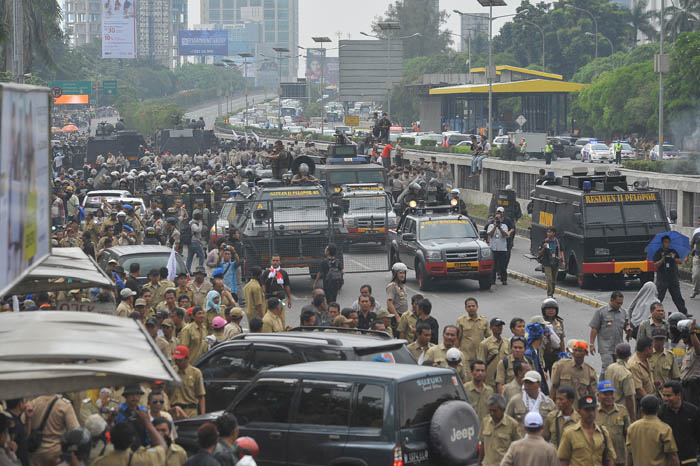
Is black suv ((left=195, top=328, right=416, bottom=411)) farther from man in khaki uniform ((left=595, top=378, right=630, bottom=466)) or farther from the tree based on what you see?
the tree

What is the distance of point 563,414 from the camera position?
32.7 feet

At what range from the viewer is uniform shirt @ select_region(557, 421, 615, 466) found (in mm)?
9484

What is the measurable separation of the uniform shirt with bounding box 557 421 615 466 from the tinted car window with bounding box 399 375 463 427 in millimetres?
961

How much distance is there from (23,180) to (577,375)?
6.37 m

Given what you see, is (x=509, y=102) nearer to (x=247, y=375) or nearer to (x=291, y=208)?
(x=291, y=208)

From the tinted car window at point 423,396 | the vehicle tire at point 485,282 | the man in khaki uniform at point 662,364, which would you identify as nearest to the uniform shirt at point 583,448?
the tinted car window at point 423,396

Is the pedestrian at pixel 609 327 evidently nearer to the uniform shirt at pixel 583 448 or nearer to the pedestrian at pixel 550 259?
the uniform shirt at pixel 583 448

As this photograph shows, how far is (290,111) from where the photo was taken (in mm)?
172875

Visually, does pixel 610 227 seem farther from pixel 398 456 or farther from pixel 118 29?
pixel 118 29

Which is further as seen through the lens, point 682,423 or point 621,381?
point 621,381

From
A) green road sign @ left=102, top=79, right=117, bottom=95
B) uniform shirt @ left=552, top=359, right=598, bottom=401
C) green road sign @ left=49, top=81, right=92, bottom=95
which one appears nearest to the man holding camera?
uniform shirt @ left=552, top=359, right=598, bottom=401

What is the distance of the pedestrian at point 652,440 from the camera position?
9.74m

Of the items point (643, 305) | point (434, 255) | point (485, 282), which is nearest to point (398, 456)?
point (643, 305)

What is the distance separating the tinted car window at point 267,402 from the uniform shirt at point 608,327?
18.8ft
